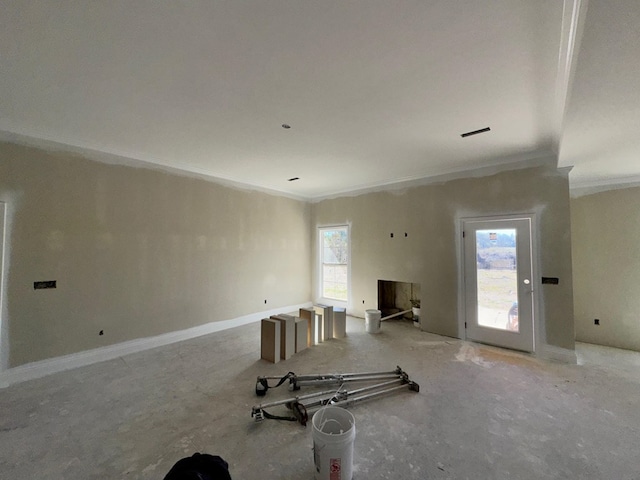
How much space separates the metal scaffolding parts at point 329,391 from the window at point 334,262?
3.15 m

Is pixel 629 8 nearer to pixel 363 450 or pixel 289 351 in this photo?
pixel 363 450

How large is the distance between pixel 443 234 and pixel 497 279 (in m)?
1.07

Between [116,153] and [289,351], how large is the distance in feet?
12.3

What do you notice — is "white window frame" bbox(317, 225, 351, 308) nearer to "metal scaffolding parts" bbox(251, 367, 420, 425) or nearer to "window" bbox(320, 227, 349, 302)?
"window" bbox(320, 227, 349, 302)

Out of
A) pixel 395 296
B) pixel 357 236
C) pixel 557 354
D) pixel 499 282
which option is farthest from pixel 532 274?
pixel 357 236

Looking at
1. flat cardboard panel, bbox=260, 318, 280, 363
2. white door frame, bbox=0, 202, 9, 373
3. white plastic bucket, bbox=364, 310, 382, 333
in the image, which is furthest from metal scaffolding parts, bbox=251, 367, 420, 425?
white door frame, bbox=0, 202, 9, 373

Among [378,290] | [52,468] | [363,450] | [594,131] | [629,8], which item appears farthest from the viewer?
[378,290]

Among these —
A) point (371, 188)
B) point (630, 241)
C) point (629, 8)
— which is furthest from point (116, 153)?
point (630, 241)

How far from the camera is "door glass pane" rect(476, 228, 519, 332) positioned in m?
3.86

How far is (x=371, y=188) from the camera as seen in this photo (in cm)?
559

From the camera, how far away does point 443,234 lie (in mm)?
4543

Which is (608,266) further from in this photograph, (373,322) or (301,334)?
(301,334)

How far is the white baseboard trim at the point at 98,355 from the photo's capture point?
9.62 ft

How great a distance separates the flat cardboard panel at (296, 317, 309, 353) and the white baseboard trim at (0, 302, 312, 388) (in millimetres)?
1839
